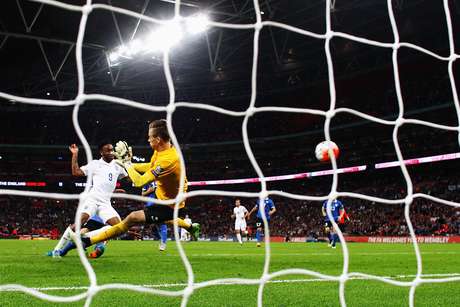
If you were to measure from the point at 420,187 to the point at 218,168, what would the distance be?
1703 centimetres

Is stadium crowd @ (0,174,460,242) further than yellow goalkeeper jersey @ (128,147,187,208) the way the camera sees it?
Yes

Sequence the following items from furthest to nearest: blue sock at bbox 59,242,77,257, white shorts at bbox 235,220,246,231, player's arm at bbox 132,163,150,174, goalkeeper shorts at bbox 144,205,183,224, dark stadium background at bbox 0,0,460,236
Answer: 1. dark stadium background at bbox 0,0,460,236
2. white shorts at bbox 235,220,246,231
3. blue sock at bbox 59,242,77,257
4. goalkeeper shorts at bbox 144,205,183,224
5. player's arm at bbox 132,163,150,174

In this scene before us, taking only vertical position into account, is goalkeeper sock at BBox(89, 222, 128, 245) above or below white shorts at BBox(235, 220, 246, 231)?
below

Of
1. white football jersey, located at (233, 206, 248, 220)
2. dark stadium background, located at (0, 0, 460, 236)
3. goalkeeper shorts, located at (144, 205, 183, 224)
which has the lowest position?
goalkeeper shorts, located at (144, 205, 183, 224)

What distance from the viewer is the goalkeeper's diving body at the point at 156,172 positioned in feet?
17.7

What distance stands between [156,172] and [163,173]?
11cm

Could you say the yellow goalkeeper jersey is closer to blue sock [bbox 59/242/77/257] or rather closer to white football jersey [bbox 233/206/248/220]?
blue sock [bbox 59/242/77/257]

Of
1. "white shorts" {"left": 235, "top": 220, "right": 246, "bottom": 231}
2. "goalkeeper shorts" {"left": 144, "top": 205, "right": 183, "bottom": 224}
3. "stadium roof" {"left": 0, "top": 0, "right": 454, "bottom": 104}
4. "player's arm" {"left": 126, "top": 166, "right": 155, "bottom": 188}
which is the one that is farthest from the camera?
"stadium roof" {"left": 0, "top": 0, "right": 454, "bottom": 104}

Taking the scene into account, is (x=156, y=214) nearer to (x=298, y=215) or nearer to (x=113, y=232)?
(x=113, y=232)

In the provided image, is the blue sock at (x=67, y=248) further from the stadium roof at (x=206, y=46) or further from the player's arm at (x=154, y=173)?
the stadium roof at (x=206, y=46)

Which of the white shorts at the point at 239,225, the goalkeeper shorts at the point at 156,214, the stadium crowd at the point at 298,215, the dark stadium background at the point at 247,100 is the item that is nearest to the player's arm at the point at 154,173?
the goalkeeper shorts at the point at 156,214

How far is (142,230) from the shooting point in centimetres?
3747

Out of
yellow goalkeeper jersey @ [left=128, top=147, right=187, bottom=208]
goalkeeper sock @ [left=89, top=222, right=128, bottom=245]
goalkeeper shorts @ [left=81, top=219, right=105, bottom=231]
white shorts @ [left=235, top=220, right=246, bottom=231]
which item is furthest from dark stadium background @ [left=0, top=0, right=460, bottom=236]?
yellow goalkeeper jersey @ [left=128, top=147, right=187, bottom=208]

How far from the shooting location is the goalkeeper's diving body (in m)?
5.39
